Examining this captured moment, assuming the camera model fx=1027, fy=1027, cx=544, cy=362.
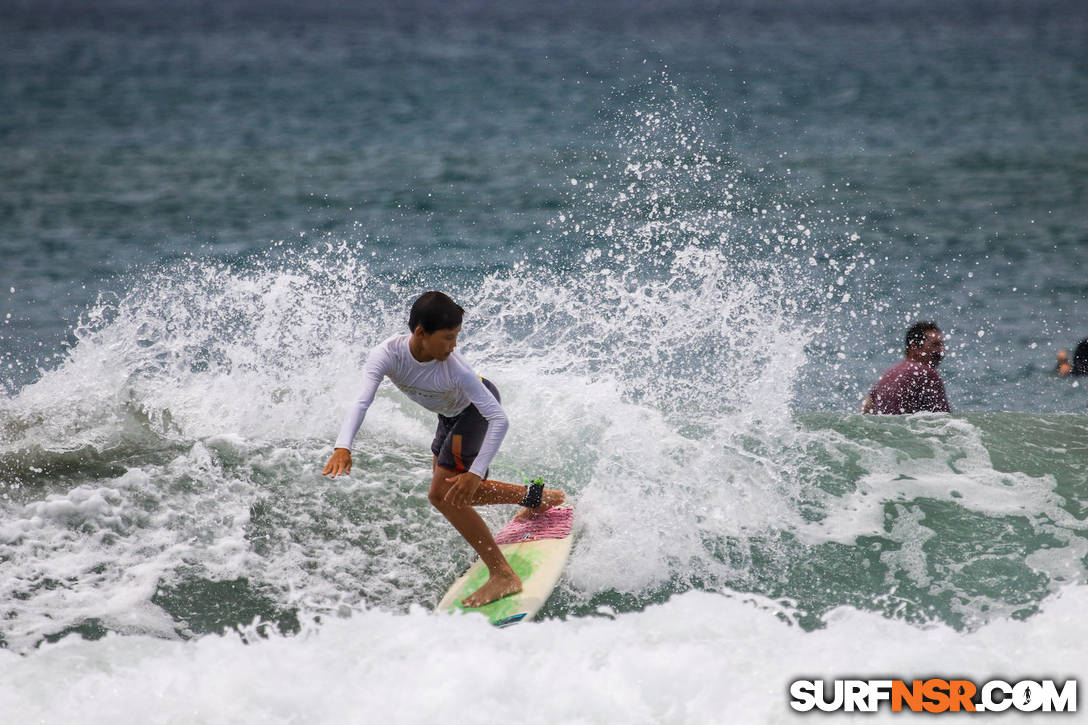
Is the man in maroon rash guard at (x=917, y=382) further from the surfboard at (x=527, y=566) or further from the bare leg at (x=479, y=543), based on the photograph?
the bare leg at (x=479, y=543)

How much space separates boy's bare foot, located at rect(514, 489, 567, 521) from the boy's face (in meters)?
1.52

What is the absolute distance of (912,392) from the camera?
25.5 feet

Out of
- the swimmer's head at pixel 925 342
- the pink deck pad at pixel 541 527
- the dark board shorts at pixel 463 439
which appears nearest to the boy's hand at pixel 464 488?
the dark board shorts at pixel 463 439

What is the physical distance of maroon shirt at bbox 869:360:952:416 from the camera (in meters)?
7.77

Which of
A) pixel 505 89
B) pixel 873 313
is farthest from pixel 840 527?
pixel 505 89

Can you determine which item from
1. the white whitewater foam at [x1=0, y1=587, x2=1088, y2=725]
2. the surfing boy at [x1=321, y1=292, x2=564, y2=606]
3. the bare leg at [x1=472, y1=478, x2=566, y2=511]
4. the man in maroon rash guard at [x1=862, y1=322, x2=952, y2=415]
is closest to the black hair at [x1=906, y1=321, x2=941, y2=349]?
the man in maroon rash guard at [x1=862, y1=322, x2=952, y2=415]

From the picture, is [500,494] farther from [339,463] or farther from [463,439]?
[339,463]

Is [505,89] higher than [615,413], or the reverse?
[505,89]

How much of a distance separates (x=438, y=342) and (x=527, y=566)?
157cm

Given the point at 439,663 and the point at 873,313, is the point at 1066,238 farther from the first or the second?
the point at 439,663

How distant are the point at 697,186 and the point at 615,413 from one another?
46.8 ft

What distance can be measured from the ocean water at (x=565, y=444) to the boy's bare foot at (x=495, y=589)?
236mm

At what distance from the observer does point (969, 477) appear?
6.77 metres

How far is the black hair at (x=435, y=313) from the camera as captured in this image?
16.1 feet
